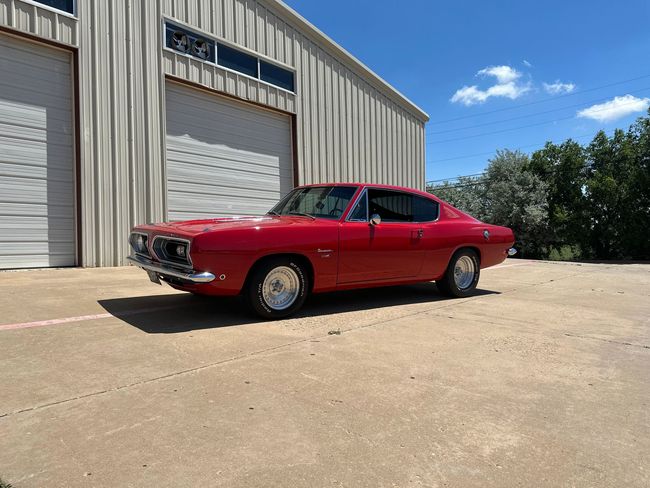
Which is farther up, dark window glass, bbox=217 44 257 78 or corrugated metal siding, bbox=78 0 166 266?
dark window glass, bbox=217 44 257 78

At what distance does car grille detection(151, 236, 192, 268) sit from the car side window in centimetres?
301

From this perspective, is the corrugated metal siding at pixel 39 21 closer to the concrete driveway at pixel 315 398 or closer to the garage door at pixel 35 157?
the garage door at pixel 35 157

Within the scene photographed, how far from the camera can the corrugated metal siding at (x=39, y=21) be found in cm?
754

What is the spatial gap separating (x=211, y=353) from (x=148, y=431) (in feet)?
4.06

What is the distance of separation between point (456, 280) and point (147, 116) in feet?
22.6

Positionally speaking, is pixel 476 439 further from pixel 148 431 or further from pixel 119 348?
pixel 119 348

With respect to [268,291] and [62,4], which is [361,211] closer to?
[268,291]

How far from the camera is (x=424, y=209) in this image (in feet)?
20.2

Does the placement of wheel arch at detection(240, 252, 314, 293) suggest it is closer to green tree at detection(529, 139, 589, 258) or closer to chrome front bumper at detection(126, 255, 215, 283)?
chrome front bumper at detection(126, 255, 215, 283)

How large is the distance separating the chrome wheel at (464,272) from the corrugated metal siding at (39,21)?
769cm

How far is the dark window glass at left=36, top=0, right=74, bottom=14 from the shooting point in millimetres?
8000

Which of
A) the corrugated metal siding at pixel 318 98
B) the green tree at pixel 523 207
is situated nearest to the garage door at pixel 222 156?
the corrugated metal siding at pixel 318 98

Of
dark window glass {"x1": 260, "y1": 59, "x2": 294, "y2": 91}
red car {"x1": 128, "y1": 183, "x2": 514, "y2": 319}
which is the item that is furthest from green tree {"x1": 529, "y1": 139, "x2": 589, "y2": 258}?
red car {"x1": 128, "y1": 183, "x2": 514, "y2": 319}

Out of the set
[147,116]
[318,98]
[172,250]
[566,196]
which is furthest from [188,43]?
[566,196]
